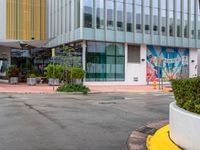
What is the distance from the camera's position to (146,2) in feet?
119

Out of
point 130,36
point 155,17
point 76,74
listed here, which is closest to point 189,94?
point 76,74

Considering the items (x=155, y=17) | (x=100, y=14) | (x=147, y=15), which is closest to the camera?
(x=100, y=14)

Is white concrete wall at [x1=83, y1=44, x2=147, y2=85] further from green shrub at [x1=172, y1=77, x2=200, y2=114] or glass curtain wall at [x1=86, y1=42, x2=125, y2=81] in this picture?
green shrub at [x1=172, y1=77, x2=200, y2=114]

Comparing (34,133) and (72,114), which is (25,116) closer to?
(72,114)

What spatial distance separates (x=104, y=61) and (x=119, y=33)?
3540 mm

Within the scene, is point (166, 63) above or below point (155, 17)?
below

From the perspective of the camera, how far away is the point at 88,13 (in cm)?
3262

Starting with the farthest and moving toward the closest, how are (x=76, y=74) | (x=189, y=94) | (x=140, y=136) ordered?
(x=76, y=74) < (x=140, y=136) < (x=189, y=94)

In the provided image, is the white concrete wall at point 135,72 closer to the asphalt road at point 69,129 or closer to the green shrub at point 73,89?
the green shrub at point 73,89

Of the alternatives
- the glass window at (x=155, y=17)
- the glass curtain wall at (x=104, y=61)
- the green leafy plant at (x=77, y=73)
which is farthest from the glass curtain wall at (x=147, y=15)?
the green leafy plant at (x=77, y=73)

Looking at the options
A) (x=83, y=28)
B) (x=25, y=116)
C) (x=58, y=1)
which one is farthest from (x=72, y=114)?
(x=58, y=1)

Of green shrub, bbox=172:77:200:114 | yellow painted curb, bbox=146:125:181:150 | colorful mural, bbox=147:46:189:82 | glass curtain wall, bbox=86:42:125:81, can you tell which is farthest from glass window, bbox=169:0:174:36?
green shrub, bbox=172:77:200:114

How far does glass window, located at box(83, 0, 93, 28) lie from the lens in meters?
32.5

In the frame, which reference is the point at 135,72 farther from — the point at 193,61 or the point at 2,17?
the point at 2,17
